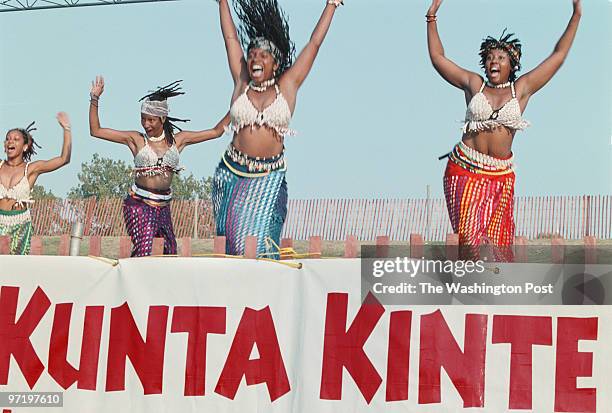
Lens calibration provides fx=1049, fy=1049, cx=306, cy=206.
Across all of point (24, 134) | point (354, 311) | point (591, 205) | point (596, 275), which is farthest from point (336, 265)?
point (591, 205)

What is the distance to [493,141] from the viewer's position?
5.84 metres

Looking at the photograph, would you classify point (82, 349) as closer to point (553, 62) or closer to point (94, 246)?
point (94, 246)

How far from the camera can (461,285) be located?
16.1 ft

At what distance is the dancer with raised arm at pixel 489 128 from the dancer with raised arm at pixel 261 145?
84 cm

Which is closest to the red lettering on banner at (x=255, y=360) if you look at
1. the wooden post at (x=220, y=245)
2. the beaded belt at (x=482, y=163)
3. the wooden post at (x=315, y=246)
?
the wooden post at (x=315, y=246)

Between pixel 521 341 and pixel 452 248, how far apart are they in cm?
61

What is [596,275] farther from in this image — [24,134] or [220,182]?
[24,134]

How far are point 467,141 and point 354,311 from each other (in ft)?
4.86

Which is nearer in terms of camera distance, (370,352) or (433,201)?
(370,352)

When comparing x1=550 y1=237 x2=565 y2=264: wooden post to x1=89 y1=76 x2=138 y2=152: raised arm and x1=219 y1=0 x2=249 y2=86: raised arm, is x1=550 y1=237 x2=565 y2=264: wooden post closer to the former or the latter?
x1=219 y1=0 x2=249 y2=86: raised arm

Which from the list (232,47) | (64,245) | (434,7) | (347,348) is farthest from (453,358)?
(232,47)

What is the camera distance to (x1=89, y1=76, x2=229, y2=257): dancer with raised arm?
22.2 feet

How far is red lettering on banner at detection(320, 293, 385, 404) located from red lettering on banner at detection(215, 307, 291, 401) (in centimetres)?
21

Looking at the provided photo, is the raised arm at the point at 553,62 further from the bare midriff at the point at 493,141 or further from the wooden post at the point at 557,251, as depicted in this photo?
the wooden post at the point at 557,251
